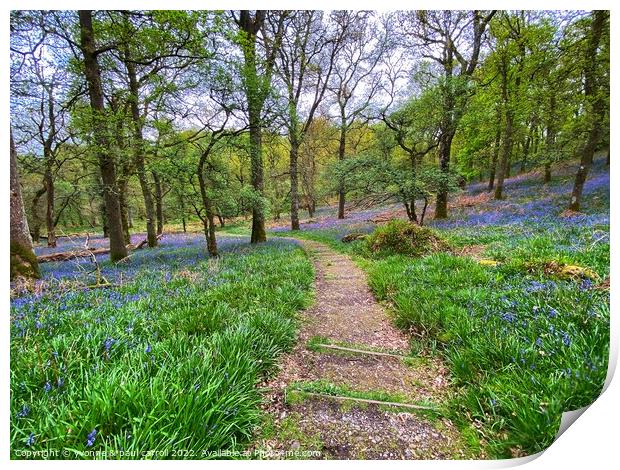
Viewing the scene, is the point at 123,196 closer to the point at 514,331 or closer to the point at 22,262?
the point at 22,262

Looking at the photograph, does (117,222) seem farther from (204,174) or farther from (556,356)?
(556,356)

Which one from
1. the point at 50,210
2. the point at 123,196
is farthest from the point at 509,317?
the point at 123,196

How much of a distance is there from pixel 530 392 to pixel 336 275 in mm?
4991

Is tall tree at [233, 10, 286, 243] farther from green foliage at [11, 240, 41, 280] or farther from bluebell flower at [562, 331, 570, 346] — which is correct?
bluebell flower at [562, 331, 570, 346]

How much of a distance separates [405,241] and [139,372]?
24.0 feet

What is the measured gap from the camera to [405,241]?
7621 millimetres

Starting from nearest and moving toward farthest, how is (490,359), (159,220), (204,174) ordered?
1. (490,359)
2. (204,174)
3. (159,220)

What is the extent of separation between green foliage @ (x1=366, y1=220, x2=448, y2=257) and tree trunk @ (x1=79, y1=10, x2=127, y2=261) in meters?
8.54

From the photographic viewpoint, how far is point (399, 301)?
406cm

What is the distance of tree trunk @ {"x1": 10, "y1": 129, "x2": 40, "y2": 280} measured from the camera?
4.17 m

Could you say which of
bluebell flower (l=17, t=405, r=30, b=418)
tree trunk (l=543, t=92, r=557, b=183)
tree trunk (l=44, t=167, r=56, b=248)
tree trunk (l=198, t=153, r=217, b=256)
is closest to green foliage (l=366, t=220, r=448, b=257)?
tree trunk (l=543, t=92, r=557, b=183)

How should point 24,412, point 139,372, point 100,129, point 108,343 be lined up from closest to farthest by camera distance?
1. point 24,412
2. point 139,372
3. point 108,343
4. point 100,129

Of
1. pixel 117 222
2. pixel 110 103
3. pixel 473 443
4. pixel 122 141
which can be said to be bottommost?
pixel 473 443

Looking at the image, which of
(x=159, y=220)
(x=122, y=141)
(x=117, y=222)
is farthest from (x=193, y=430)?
(x=159, y=220)
